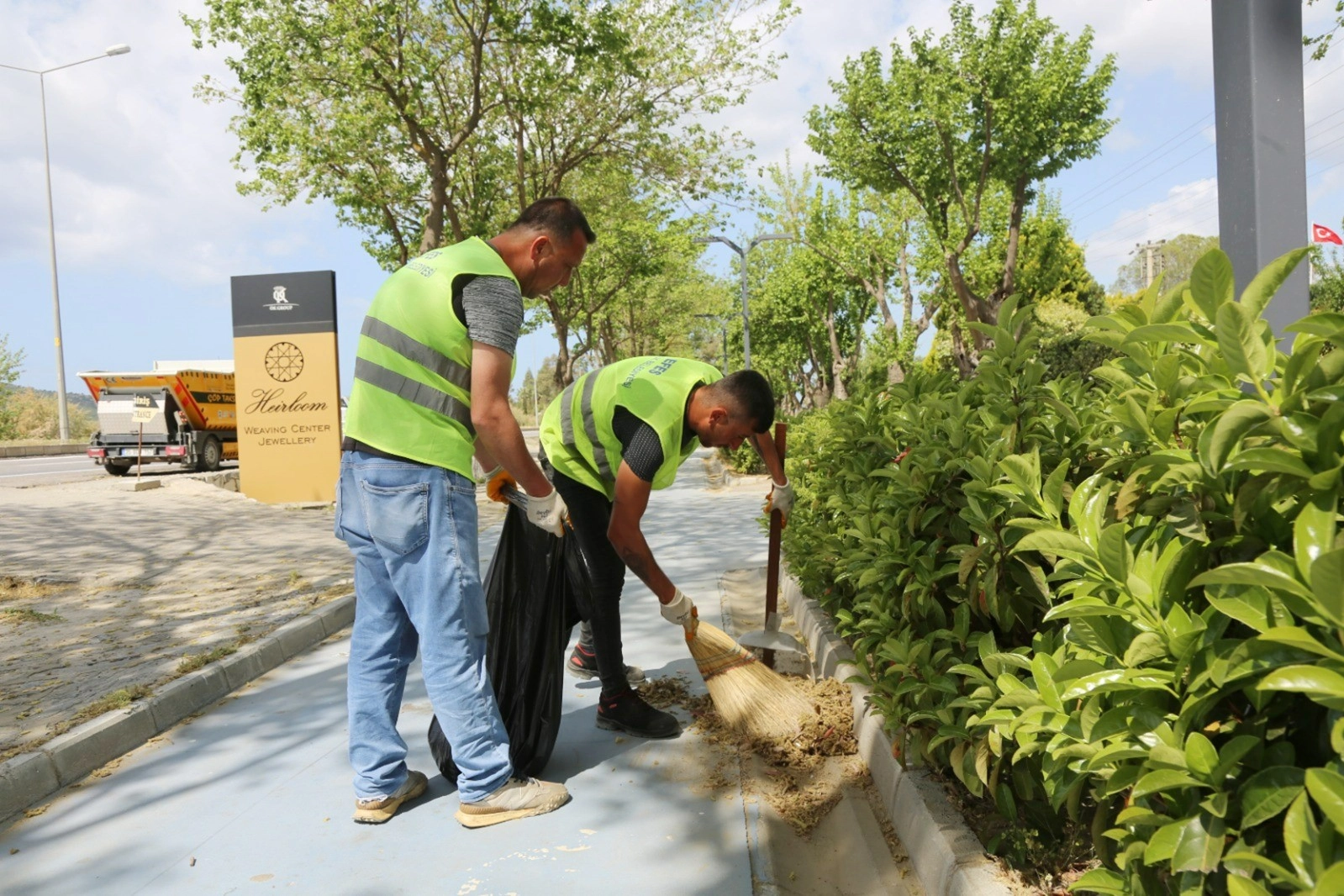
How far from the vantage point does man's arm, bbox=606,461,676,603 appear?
3.48m

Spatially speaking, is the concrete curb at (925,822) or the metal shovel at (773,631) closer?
the concrete curb at (925,822)

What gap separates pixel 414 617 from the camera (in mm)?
3014

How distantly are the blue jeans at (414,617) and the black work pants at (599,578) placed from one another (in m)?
0.84

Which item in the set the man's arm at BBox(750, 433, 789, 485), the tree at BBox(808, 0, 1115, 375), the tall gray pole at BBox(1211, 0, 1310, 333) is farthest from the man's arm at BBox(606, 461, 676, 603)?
the tree at BBox(808, 0, 1115, 375)

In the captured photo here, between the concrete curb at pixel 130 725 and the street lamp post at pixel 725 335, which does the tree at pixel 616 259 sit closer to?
the street lamp post at pixel 725 335

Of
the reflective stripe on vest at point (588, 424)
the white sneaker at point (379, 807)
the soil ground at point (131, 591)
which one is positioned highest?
the reflective stripe on vest at point (588, 424)

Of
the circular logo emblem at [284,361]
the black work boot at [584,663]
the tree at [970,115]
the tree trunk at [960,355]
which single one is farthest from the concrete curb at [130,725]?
the tree trunk at [960,355]

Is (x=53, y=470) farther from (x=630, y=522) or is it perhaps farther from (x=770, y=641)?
(x=630, y=522)

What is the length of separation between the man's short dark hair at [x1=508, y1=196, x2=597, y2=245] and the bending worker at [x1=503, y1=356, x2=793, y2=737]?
2.23 feet

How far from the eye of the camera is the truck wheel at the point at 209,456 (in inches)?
883

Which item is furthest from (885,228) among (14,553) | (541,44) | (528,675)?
(528,675)

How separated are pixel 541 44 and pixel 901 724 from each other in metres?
10.9

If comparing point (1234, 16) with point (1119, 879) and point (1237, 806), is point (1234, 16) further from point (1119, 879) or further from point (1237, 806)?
point (1119, 879)

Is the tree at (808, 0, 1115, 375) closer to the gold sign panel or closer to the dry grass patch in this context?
the gold sign panel
